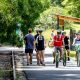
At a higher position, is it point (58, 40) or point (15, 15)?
point (15, 15)

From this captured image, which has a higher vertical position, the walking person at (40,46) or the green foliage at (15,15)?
the green foliage at (15,15)

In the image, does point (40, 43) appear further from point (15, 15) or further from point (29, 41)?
point (15, 15)

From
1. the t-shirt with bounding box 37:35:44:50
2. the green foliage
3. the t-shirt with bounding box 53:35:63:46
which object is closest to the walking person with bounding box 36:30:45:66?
the t-shirt with bounding box 37:35:44:50

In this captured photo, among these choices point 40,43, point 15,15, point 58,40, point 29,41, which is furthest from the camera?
point 15,15

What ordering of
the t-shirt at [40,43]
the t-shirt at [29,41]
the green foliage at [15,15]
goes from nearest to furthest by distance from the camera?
the t-shirt at [40,43] < the t-shirt at [29,41] < the green foliage at [15,15]

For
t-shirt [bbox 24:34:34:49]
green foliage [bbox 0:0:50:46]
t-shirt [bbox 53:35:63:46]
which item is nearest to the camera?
t-shirt [bbox 53:35:63:46]

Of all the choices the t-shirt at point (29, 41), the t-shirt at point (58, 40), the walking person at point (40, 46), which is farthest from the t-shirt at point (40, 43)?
the t-shirt at point (58, 40)

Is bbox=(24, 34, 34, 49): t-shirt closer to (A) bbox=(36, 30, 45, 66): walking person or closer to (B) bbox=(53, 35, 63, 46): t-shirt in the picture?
(A) bbox=(36, 30, 45, 66): walking person

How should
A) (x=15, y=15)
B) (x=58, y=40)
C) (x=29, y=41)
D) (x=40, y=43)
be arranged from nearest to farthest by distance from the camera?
(x=58, y=40)
(x=40, y=43)
(x=29, y=41)
(x=15, y=15)

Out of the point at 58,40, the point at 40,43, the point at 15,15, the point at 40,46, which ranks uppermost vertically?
the point at 15,15

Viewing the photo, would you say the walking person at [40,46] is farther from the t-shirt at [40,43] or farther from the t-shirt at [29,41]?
the t-shirt at [29,41]

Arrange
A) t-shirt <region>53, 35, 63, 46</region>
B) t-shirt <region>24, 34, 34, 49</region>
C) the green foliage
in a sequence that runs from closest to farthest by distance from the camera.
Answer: t-shirt <region>53, 35, 63, 46</region>
t-shirt <region>24, 34, 34, 49</region>
the green foliage

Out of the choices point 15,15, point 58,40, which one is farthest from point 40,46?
point 15,15

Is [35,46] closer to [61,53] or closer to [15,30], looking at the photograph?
[61,53]
